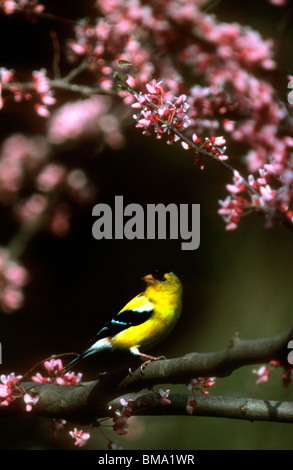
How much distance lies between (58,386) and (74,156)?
1.90 m

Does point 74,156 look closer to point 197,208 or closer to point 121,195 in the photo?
point 121,195

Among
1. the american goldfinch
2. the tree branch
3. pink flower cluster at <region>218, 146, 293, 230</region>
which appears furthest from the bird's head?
pink flower cluster at <region>218, 146, 293, 230</region>

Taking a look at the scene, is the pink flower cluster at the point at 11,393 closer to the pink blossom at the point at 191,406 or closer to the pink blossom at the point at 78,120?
the pink blossom at the point at 191,406

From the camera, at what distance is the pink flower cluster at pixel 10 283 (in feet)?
10.2

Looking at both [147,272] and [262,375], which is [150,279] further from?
[147,272]

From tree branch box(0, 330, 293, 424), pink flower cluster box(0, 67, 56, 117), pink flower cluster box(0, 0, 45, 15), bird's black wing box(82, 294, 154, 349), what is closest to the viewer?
tree branch box(0, 330, 293, 424)

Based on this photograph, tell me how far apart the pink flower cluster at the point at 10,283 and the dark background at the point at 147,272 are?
15 cm

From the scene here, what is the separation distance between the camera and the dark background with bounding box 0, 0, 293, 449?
3006 millimetres

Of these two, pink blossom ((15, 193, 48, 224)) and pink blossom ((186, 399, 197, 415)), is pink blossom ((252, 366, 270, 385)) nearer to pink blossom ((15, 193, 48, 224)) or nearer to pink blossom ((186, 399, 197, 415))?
pink blossom ((186, 399, 197, 415))

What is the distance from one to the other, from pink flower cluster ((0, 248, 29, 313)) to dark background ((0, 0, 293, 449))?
0.15 m

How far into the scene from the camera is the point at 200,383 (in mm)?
1662

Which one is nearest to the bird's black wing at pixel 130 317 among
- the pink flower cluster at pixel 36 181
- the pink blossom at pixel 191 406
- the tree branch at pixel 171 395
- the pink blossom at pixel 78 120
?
the tree branch at pixel 171 395

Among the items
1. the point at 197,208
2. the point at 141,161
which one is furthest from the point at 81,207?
the point at 197,208

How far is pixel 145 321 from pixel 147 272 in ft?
3.51
